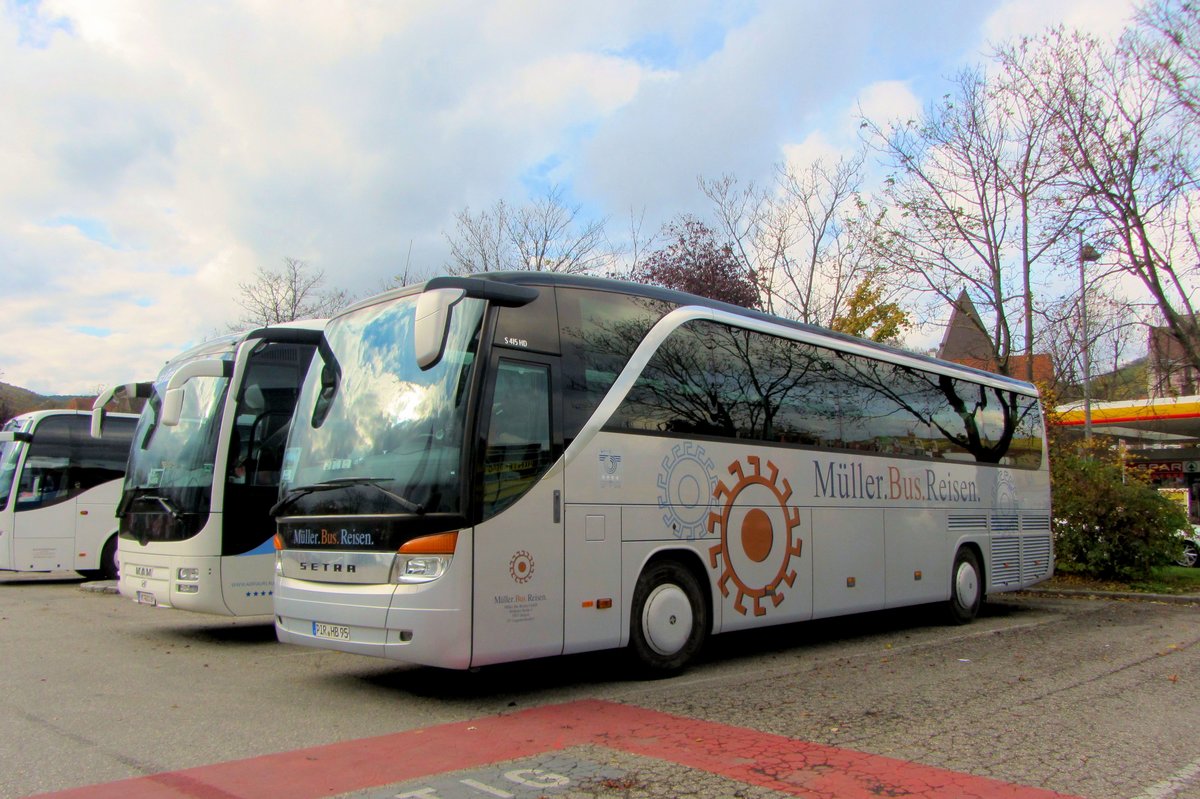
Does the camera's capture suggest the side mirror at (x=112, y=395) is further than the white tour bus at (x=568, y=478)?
Yes

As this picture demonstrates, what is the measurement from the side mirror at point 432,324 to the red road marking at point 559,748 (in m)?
2.49

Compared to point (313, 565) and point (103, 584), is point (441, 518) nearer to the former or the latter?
point (313, 565)

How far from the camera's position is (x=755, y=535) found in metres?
9.12

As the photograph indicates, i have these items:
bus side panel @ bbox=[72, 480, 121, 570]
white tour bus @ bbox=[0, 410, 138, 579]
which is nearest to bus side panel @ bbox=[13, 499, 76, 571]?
white tour bus @ bbox=[0, 410, 138, 579]

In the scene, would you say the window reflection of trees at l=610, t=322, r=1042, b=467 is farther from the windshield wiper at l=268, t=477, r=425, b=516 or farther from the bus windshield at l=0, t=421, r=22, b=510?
the bus windshield at l=0, t=421, r=22, b=510

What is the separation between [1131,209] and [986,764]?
45.7 ft

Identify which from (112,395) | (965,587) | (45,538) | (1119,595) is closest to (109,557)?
(45,538)

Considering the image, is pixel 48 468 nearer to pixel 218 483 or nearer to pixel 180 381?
pixel 218 483

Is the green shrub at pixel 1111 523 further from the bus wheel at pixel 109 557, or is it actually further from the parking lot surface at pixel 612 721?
the bus wheel at pixel 109 557

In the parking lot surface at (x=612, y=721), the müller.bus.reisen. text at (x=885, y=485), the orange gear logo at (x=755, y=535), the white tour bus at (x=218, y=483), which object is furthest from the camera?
the müller.bus.reisen. text at (x=885, y=485)

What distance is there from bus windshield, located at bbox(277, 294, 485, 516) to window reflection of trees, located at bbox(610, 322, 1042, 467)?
1615mm

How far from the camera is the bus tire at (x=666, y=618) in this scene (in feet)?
26.1

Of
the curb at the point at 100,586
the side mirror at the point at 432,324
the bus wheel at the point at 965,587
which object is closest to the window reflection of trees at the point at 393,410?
the side mirror at the point at 432,324

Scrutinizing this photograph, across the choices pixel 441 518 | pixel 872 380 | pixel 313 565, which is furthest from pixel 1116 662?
pixel 313 565
